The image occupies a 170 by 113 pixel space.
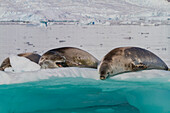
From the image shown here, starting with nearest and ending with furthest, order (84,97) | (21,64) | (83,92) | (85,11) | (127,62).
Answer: (84,97), (83,92), (127,62), (21,64), (85,11)

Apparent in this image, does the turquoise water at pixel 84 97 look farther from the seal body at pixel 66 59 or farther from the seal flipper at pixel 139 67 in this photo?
the seal body at pixel 66 59

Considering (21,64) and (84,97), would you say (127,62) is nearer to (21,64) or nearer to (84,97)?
(84,97)

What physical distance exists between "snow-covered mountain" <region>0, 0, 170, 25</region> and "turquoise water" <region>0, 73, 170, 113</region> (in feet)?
83.7

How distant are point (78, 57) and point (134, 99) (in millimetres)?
Result: 1957

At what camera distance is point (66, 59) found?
4.22m

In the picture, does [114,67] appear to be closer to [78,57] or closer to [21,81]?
[78,57]

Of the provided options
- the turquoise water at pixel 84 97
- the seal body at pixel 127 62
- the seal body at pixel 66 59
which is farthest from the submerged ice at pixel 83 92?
the seal body at pixel 66 59

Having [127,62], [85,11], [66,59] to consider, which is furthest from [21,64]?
[85,11]

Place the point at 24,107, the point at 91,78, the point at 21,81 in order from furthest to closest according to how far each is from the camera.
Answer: the point at 91,78, the point at 21,81, the point at 24,107

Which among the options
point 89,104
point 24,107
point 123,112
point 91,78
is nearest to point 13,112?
point 24,107

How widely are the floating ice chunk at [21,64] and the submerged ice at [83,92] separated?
0.81 metres

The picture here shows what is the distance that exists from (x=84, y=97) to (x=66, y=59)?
5.77ft

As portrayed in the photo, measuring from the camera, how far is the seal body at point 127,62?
3586 mm

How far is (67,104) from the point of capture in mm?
2393
